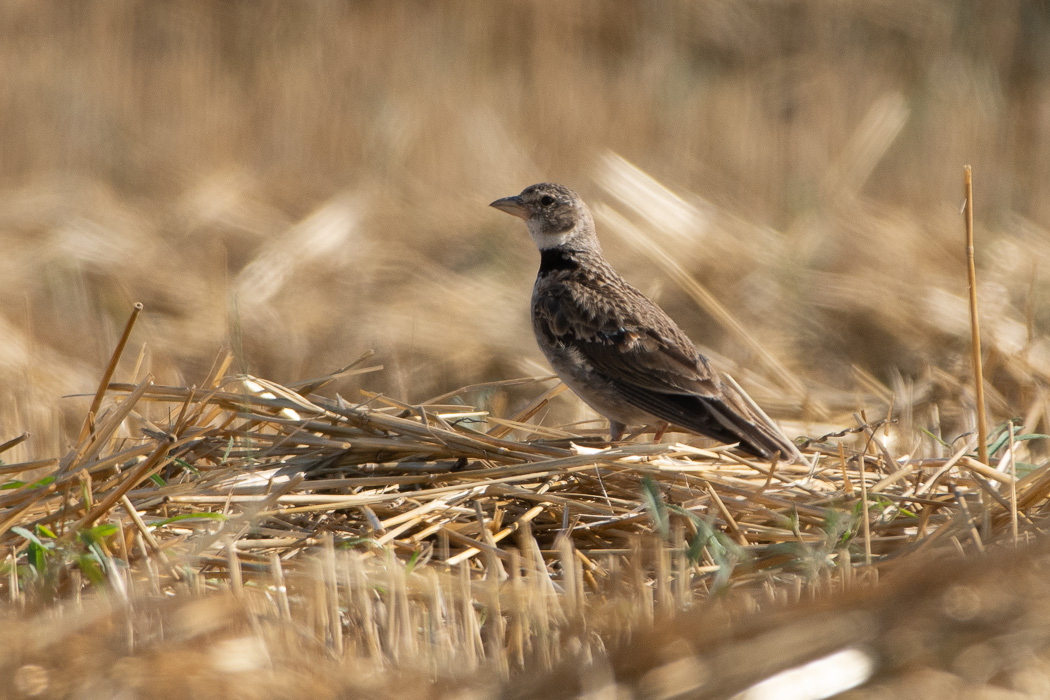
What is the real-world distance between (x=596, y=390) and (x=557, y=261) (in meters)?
1.20

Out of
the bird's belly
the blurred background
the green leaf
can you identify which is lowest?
the green leaf

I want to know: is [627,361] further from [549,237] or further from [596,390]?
[549,237]

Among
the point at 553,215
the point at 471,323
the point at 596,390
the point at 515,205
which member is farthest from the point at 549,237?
the point at 471,323

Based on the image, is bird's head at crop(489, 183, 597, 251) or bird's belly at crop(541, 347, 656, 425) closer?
bird's belly at crop(541, 347, 656, 425)

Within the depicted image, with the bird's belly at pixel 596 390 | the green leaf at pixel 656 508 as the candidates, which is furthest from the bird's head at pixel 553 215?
the green leaf at pixel 656 508

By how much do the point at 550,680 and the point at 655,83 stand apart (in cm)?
1252

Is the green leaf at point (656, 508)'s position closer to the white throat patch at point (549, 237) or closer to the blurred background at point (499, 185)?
the blurred background at point (499, 185)

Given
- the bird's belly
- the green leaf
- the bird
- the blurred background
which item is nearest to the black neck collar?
the bird

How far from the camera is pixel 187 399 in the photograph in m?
3.99

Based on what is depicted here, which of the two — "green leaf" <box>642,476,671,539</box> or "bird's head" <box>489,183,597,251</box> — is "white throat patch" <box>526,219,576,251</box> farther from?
"green leaf" <box>642,476,671,539</box>

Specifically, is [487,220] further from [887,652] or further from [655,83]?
[887,652]

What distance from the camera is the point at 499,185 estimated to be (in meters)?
10.6

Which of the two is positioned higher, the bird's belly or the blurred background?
the blurred background

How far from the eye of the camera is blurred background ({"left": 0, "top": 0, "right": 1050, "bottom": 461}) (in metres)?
7.89
